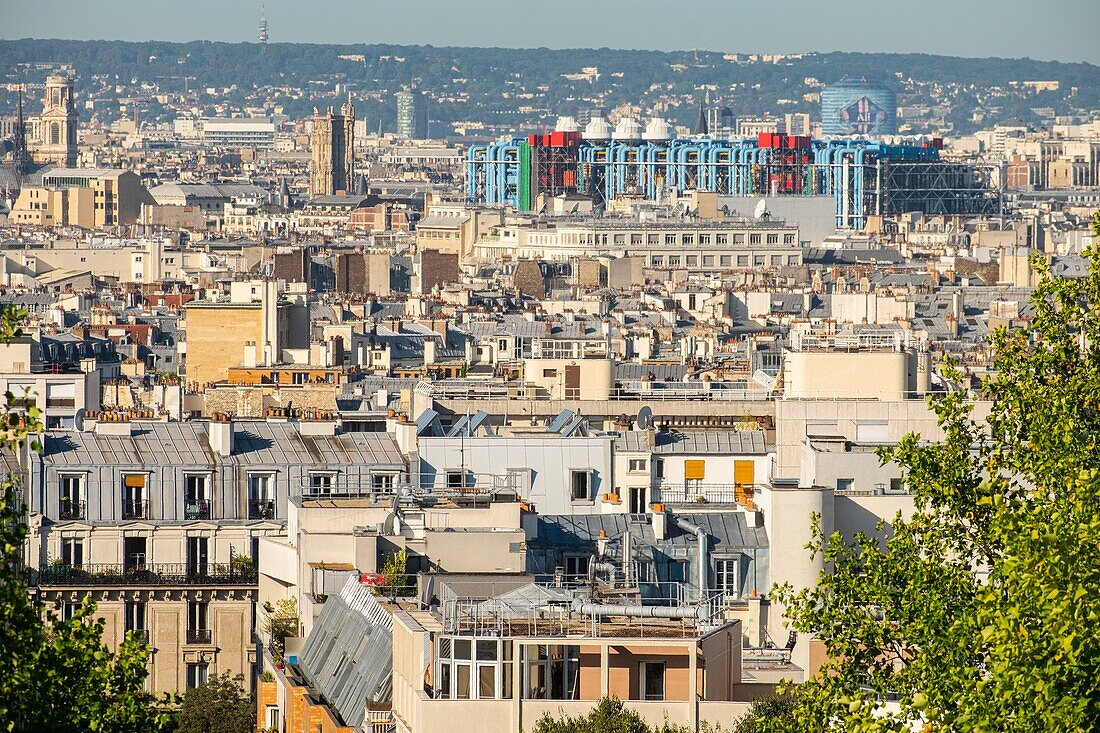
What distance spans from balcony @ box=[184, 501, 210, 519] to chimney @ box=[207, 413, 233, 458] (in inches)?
28.0

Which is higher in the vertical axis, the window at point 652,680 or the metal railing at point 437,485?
the metal railing at point 437,485

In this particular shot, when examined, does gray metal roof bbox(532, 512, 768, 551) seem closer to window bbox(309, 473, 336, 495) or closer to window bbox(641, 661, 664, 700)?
window bbox(309, 473, 336, 495)

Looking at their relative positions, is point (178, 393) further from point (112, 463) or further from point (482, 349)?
point (482, 349)

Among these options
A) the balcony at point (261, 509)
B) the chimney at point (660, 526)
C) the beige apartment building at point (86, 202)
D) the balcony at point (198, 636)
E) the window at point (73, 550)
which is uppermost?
the beige apartment building at point (86, 202)

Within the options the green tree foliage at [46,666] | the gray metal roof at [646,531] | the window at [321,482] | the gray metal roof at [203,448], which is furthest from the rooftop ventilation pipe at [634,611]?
the gray metal roof at [203,448]

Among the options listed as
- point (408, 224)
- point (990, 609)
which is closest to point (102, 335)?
point (990, 609)

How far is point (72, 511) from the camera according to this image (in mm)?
28031

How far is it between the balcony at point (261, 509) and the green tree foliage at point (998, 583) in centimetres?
1216

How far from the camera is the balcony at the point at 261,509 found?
28.4 metres

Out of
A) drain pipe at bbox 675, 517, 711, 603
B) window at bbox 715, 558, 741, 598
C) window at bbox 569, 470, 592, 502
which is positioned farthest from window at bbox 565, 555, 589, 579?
window at bbox 569, 470, 592, 502

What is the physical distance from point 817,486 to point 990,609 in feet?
38.2

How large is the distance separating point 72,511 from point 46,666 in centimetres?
1494

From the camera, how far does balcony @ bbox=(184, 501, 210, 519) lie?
92.6 ft

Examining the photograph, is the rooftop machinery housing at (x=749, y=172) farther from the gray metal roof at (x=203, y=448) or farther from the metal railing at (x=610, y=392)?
the gray metal roof at (x=203, y=448)
